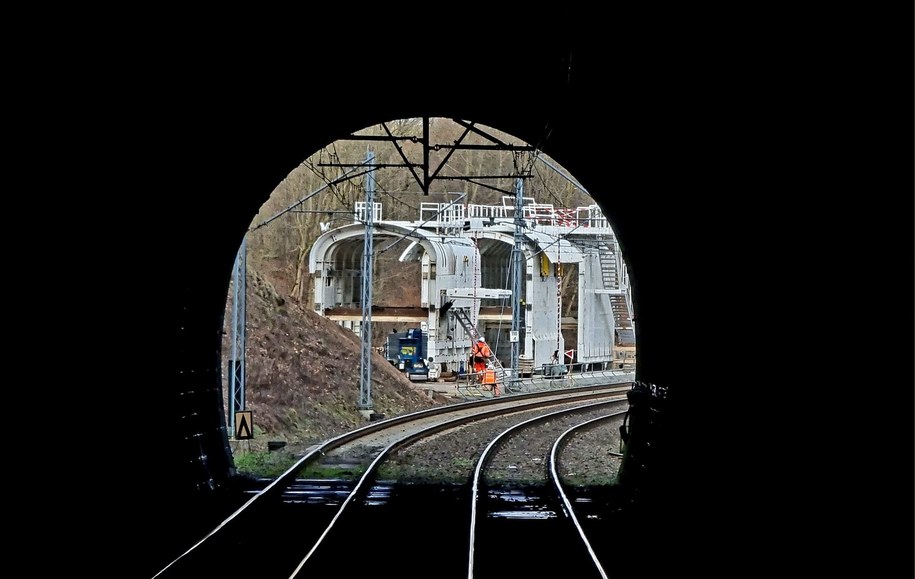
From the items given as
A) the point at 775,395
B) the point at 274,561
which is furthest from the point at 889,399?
the point at 274,561

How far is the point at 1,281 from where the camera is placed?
6.92 metres

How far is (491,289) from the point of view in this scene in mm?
38219

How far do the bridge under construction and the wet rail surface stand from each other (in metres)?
17.3

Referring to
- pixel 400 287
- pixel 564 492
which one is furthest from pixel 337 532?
pixel 400 287

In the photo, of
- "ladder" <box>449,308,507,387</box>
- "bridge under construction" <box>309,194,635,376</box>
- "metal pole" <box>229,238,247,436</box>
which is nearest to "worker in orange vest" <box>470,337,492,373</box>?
"ladder" <box>449,308,507,387</box>

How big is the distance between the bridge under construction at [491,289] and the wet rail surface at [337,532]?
17.3m

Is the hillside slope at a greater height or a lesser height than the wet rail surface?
greater

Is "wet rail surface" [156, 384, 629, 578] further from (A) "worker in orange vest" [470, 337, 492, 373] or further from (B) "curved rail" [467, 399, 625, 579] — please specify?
(A) "worker in orange vest" [470, 337, 492, 373]

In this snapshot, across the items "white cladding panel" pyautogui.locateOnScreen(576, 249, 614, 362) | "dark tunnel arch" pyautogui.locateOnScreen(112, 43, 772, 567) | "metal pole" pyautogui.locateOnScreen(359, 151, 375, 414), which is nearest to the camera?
"dark tunnel arch" pyautogui.locateOnScreen(112, 43, 772, 567)

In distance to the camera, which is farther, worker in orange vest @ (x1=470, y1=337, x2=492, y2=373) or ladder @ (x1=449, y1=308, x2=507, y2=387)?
ladder @ (x1=449, y1=308, x2=507, y2=387)

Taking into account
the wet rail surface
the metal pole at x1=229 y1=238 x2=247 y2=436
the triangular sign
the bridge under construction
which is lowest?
the wet rail surface

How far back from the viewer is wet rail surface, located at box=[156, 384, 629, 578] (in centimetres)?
736

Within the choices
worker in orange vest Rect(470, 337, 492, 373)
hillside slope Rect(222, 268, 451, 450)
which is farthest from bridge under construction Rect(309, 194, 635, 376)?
hillside slope Rect(222, 268, 451, 450)

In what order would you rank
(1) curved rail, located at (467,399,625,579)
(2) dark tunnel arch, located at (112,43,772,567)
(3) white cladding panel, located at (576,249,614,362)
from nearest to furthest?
(1) curved rail, located at (467,399,625,579)
(2) dark tunnel arch, located at (112,43,772,567)
(3) white cladding panel, located at (576,249,614,362)
